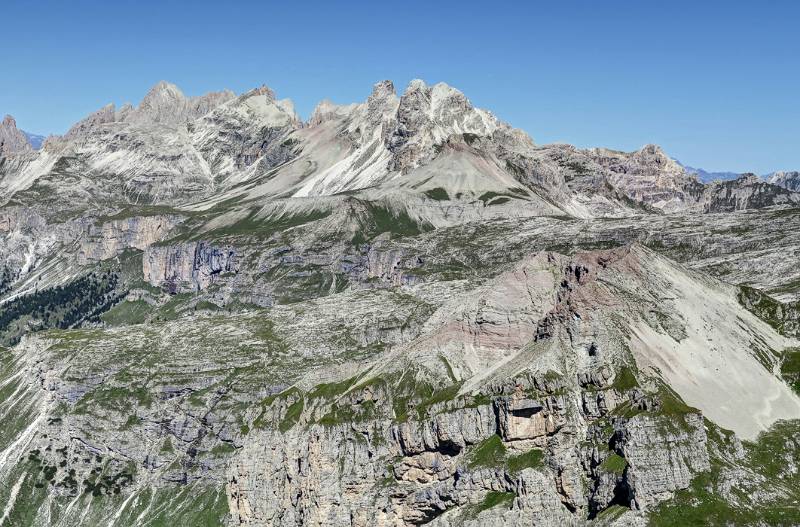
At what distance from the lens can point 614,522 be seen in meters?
200

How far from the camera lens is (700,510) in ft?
641

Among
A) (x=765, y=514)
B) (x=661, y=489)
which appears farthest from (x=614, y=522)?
(x=765, y=514)

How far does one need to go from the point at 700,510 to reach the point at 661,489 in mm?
7955

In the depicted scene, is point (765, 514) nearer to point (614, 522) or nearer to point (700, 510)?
point (700, 510)

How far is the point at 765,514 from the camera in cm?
19638

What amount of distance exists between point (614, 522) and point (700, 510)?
1546 centimetres

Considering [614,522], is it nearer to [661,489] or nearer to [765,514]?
[661,489]

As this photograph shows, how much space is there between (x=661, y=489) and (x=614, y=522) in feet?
34.4

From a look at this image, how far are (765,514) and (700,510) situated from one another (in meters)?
12.0

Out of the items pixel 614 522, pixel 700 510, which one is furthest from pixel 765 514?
pixel 614 522

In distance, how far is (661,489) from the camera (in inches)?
7869

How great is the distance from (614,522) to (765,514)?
26.7m
